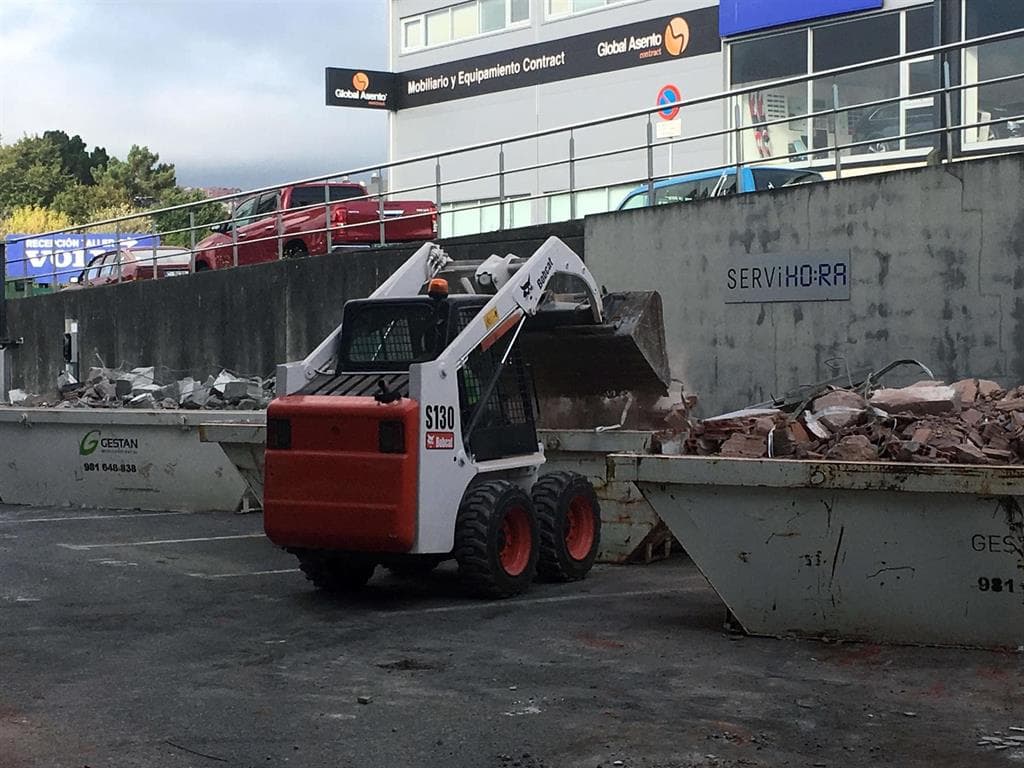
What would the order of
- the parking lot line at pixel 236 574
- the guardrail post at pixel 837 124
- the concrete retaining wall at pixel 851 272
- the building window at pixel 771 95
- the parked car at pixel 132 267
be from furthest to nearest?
the parked car at pixel 132 267 < the building window at pixel 771 95 < the guardrail post at pixel 837 124 < the concrete retaining wall at pixel 851 272 < the parking lot line at pixel 236 574

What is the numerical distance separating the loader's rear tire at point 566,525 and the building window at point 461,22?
32.1 meters

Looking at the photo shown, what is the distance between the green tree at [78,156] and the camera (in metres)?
111

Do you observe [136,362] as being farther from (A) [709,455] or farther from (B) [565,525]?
(A) [709,455]

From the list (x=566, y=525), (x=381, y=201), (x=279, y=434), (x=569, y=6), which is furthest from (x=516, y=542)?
(x=569, y=6)

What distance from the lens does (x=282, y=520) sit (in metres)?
9.87

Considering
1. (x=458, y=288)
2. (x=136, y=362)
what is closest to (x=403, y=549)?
(x=458, y=288)

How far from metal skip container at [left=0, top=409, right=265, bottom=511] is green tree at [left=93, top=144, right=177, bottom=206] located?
80899mm

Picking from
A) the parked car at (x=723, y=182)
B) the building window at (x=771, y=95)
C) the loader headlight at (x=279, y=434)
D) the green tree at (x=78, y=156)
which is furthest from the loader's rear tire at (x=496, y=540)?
the green tree at (x=78, y=156)

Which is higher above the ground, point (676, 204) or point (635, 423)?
point (676, 204)

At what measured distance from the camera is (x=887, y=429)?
8695 mm

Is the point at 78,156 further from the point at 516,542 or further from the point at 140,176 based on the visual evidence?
the point at 516,542

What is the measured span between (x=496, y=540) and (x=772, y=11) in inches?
947

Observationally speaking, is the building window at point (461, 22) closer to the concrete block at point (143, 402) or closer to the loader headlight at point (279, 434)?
the concrete block at point (143, 402)

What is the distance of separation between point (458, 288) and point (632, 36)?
2754 centimetres
